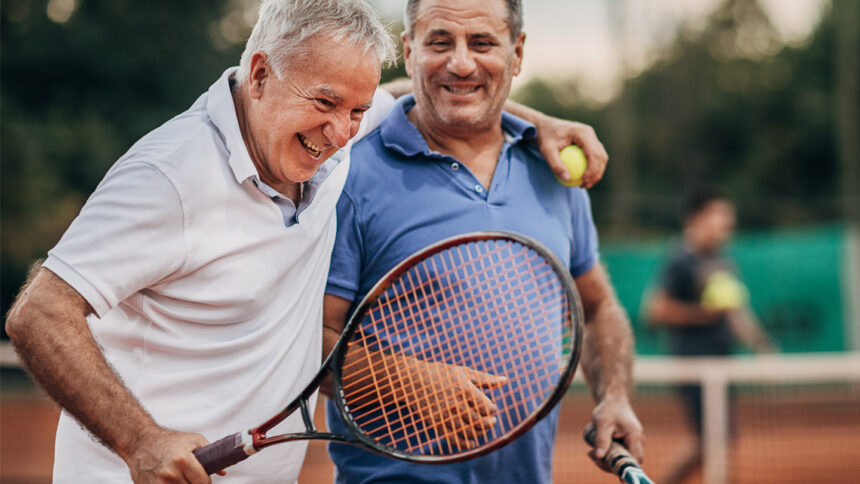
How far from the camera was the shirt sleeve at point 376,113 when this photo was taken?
254cm

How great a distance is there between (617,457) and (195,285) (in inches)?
44.1

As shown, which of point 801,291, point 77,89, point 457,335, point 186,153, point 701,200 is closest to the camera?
point 186,153

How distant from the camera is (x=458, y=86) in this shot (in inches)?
97.4

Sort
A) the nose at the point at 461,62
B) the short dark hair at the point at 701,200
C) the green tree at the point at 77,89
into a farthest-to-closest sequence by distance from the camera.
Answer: the green tree at the point at 77,89
the short dark hair at the point at 701,200
the nose at the point at 461,62

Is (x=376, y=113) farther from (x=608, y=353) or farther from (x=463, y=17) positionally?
(x=608, y=353)

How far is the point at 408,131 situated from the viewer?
2.51m

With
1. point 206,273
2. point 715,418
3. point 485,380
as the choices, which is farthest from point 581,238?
point 715,418

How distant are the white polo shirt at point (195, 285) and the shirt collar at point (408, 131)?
39cm

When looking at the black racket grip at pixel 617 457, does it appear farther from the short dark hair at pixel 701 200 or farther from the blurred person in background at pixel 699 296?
the short dark hair at pixel 701 200

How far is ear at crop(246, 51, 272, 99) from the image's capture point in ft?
6.85

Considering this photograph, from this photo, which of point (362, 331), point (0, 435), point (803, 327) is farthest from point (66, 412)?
point (803, 327)

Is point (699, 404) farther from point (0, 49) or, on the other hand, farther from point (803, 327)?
point (0, 49)

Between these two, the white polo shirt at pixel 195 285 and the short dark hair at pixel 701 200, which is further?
the short dark hair at pixel 701 200

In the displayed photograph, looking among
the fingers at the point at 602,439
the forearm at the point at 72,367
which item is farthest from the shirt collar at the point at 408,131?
the forearm at the point at 72,367
